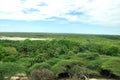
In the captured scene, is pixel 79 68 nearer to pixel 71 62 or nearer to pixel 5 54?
pixel 71 62

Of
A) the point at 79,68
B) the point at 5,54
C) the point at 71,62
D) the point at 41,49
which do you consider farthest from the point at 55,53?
the point at 79,68

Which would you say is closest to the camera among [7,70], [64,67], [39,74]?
[7,70]

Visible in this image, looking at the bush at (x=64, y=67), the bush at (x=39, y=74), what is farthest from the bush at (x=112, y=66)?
the bush at (x=39, y=74)

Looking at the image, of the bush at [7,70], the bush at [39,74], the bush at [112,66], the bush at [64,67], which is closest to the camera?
the bush at [7,70]

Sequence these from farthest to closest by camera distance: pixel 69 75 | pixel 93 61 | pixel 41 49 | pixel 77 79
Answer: pixel 41 49, pixel 93 61, pixel 69 75, pixel 77 79

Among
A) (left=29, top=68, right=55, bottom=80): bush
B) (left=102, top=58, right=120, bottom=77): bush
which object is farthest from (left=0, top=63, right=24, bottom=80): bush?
(left=102, top=58, right=120, bottom=77): bush

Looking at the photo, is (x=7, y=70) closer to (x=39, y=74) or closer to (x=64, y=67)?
(x=39, y=74)

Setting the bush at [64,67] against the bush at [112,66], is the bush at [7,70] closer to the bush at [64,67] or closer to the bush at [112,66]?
the bush at [64,67]

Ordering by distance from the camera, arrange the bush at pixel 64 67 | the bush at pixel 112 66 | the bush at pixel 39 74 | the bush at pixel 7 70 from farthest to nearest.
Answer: the bush at pixel 112 66
the bush at pixel 64 67
the bush at pixel 39 74
the bush at pixel 7 70

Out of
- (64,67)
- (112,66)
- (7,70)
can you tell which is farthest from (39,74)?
(112,66)

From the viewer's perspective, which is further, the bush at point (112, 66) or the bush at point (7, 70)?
the bush at point (112, 66)

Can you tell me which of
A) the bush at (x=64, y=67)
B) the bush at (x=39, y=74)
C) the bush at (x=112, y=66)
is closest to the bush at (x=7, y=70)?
the bush at (x=39, y=74)
